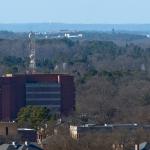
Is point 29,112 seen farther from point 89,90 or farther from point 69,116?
point 89,90

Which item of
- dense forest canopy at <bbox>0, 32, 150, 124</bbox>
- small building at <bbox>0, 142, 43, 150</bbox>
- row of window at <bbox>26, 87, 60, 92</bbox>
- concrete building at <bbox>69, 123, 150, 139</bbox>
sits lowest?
dense forest canopy at <bbox>0, 32, 150, 124</bbox>

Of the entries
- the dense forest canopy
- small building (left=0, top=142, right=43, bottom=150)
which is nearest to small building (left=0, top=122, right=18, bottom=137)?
the dense forest canopy

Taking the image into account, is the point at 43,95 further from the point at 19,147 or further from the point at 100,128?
the point at 19,147

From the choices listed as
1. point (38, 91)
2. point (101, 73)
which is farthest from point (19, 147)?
point (101, 73)

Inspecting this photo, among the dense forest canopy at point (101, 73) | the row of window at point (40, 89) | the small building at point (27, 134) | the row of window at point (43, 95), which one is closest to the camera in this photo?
the small building at point (27, 134)

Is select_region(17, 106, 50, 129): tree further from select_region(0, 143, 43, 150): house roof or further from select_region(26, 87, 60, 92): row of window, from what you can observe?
select_region(26, 87, 60, 92): row of window

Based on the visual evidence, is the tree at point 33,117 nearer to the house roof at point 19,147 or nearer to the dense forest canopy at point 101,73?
the dense forest canopy at point 101,73

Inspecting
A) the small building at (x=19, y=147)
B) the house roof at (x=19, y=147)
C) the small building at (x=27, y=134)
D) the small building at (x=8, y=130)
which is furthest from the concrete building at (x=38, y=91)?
the house roof at (x=19, y=147)

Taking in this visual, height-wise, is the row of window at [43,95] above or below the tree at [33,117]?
below
